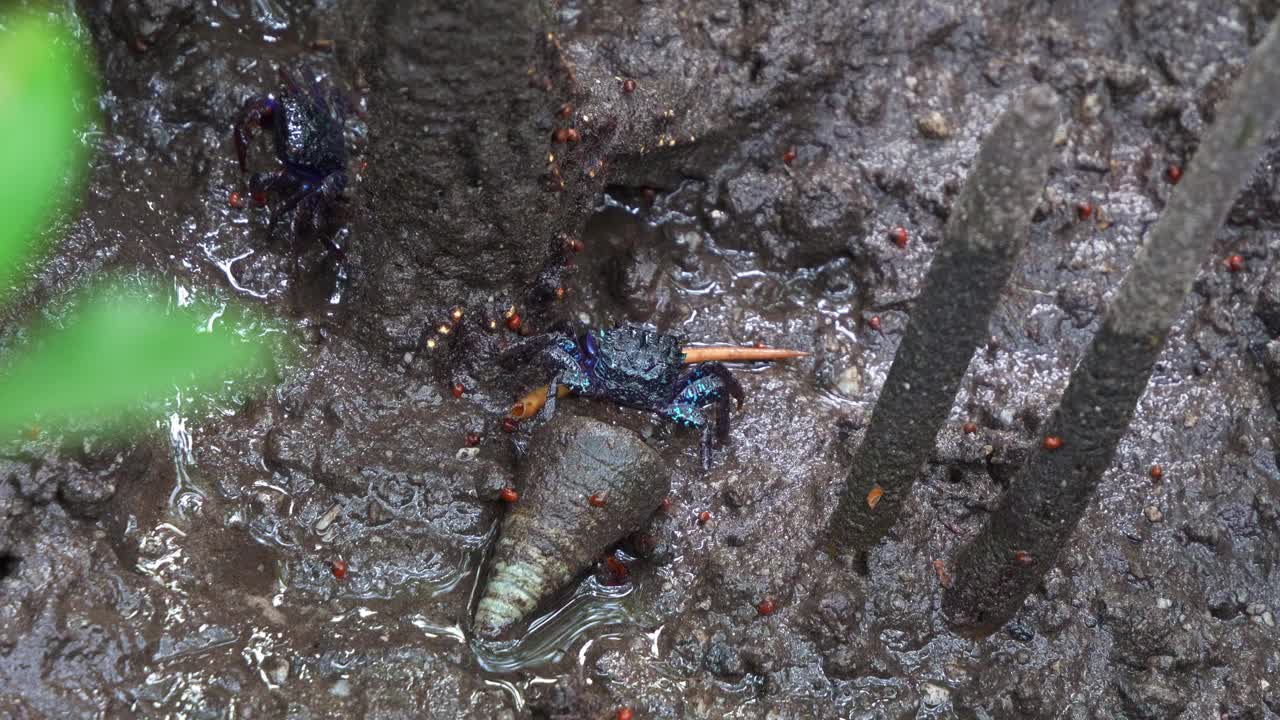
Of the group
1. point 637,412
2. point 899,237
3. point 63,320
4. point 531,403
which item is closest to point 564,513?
point 531,403

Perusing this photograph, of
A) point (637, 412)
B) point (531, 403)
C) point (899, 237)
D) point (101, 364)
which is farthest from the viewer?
point (899, 237)

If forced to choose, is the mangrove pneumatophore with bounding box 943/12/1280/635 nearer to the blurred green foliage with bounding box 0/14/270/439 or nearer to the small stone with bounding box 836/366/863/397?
the small stone with bounding box 836/366/863/397

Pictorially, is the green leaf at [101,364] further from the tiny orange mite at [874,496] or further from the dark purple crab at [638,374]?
the tiny orange mite at [874,496]

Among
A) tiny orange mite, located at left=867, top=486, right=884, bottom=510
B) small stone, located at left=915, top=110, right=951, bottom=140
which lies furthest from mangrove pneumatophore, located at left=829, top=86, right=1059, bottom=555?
small stone, located at left=915, top=110, right=951, bottom=140

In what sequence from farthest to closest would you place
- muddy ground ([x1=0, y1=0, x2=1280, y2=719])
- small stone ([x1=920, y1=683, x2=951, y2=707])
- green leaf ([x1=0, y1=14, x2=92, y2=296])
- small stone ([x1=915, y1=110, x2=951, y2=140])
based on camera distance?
small stone ([x1=915, y1=110, x2=951, y2=140])
small stone ([x1=920, y1=683, x2=951, y2=707])
muddy ground ([x1=0, y1=0, x2=1280, y2=719])
green leaf ([x1=0, y1=14, x2=92, y2=296])

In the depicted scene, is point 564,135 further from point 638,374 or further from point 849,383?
point 849,383

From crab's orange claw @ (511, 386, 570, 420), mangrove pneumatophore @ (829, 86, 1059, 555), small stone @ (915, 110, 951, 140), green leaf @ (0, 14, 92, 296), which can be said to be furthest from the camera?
small stone @ (915, 110, 951, 140)
